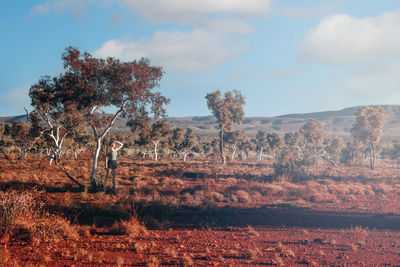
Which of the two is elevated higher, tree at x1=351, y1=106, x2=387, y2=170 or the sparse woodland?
tree at x1=351, y1=106, x2=387, y2=170

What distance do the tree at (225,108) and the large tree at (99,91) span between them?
25.1 metres

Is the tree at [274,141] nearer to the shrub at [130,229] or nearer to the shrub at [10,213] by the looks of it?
the shrub at [130,229]

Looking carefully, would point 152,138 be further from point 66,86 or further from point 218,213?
point 218,213

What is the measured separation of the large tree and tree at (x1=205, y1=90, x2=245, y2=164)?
25103 mm

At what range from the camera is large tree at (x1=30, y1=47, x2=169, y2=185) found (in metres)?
13.4

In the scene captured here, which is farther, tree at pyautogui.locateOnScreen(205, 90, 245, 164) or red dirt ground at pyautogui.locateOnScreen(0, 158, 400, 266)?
tree at pyautogui.locateOnScreen(205, 90, 245, 164)

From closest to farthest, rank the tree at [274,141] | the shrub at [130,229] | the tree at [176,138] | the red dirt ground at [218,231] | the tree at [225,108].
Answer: the red dirt ground at [218,231]
the shrub at [130,229]
the tree at [225,108]
the tree at [176,138]
the tree at [274,141]

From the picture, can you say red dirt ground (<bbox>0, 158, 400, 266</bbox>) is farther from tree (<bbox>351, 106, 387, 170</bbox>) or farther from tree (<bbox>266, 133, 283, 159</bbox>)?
tree (<bbox>266, 133, 283, 159</bbox>)

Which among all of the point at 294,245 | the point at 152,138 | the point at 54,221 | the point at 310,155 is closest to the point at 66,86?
the point at 54,221

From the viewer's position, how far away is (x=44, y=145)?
38906 mm

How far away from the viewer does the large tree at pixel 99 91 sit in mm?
13375

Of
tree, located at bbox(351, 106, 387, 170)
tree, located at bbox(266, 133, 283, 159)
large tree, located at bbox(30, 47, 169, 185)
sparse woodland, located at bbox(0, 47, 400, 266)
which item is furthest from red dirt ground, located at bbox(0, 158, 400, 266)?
tree, located at bbox(266, 133, 283, 159)

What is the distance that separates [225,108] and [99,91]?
2708cm

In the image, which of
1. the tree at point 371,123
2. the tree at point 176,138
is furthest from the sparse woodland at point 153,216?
the tree at point 176,138
